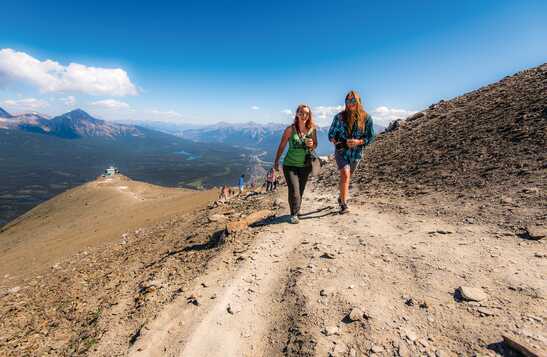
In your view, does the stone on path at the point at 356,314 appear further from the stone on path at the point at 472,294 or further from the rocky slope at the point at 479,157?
the rocky slope at the point at 479,157

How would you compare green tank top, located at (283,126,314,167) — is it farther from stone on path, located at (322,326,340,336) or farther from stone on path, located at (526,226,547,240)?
stone on path, located at (526,226,547,240)

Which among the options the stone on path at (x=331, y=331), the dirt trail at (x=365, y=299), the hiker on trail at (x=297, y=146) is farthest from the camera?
the hiker on trail at (x=297, y=146)

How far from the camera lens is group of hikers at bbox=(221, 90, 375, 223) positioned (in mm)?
7000

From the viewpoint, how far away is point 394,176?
11.5m

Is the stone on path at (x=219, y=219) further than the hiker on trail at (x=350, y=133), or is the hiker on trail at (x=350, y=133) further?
the stone on path at (x=219, y=219)

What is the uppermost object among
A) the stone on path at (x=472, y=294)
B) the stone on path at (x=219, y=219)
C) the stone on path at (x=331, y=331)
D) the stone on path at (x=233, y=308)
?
the stone on path at (x=472, y=294)

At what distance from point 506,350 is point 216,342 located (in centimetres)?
345

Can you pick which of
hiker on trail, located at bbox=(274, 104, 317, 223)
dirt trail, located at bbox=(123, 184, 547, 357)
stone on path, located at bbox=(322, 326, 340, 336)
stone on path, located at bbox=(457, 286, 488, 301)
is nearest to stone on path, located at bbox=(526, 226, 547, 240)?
dirt trail, located at bbox=(123, 184, 547, 357)

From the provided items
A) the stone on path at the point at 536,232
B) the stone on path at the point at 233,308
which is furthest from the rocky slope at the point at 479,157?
the stone on path at the point at 233,308

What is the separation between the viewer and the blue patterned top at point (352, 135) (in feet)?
24.0

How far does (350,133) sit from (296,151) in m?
1.50

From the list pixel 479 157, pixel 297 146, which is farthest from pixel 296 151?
pixel 479 157

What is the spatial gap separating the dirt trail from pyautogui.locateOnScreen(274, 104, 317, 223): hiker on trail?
163 cm

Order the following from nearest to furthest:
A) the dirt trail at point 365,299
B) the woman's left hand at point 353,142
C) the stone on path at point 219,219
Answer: the dirt trail at point 365,299 → the woman's left hand at point 353,142 → the stone on path at point 219,219
